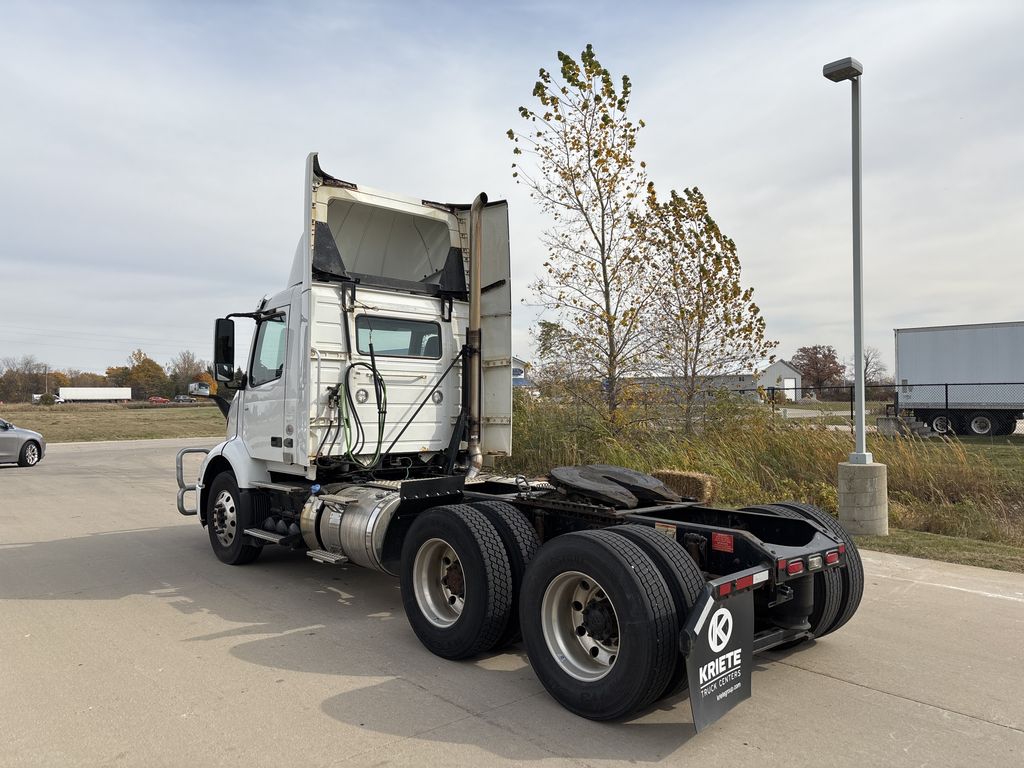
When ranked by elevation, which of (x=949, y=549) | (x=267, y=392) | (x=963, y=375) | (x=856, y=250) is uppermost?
(x=856, y=250)

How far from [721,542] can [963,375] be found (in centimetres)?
2581

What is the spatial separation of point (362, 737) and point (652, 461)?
897 centimetres

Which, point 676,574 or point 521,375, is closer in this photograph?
point 676,574

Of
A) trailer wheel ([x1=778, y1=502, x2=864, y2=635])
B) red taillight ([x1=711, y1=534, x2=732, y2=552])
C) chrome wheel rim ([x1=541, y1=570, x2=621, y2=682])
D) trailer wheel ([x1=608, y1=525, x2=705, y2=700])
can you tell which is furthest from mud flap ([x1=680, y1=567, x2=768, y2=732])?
trailer wheel ([x1=778, y1=502, x2=864, y2=635])

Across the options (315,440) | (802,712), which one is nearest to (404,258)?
(315,440)

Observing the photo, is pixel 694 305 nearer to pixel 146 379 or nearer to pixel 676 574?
pixel 676 574

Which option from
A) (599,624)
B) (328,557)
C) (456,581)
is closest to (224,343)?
(328,557)

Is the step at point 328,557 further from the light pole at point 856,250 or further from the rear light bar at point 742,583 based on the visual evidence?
the light pole at point 856,250

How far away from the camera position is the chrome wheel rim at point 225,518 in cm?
788

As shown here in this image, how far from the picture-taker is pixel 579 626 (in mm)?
4312

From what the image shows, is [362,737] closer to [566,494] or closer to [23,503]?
[566,494]

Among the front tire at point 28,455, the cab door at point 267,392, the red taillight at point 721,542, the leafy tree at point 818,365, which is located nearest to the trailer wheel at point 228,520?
the cab door at point 267,392

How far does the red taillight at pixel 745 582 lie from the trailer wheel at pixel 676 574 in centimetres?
18

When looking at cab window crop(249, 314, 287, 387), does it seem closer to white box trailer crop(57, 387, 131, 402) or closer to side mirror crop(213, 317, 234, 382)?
side mirror crop(213, 317, 234, 382)
